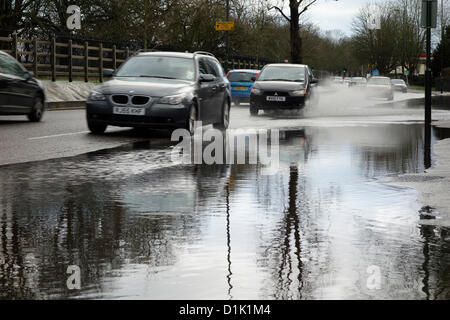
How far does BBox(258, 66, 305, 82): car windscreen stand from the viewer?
91.1 ft

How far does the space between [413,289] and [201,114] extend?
12.6 meters

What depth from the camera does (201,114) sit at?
17.5 metres

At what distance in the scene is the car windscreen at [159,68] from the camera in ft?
57.2

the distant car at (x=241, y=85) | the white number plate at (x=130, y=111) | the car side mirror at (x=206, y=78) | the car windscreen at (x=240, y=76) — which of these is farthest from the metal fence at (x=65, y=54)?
the white number plate at (x=130, y=111)

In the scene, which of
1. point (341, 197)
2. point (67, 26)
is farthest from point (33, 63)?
point (341, 197)

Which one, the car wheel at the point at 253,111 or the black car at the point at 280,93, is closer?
the black car at the point at 280,93

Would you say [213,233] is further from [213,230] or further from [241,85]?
[241,85]

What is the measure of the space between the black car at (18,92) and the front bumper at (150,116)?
341 centimetres

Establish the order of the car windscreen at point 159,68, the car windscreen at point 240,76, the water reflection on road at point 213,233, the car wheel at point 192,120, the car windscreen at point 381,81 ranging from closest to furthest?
the water reflection on road at point 213,233, the car wheel at point 192,120, the car windscreen at point 159,68, the car windscreen at point 240,76, the car windscreen at point 381,81

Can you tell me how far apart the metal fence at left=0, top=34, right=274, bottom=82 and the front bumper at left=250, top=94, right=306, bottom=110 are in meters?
9.33

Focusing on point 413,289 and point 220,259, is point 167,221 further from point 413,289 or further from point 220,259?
point 413,289

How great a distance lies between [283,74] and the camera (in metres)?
28.1

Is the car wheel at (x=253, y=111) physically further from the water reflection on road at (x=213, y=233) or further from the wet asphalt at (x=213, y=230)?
the water reflection on road at (x=213, y=233)

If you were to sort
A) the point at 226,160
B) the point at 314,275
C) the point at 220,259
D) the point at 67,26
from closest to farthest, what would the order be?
the point at 314,275
the point at 220,259
the point at 226,160
the point at 67,26
